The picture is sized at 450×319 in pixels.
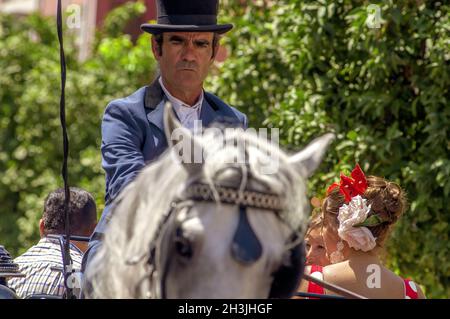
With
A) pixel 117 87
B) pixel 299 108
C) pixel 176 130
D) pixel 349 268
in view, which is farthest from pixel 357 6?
pixel 117 87

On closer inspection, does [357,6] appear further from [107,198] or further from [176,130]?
[176,130]

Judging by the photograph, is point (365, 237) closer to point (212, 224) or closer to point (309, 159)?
point (309, 159)

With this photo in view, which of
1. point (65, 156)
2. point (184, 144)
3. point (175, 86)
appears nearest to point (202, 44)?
point (175, 86)

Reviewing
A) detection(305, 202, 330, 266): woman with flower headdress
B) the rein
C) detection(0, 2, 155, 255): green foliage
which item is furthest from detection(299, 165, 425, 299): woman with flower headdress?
detection(0, 2, 155, 255): green foliage

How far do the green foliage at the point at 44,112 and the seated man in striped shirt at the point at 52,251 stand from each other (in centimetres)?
678

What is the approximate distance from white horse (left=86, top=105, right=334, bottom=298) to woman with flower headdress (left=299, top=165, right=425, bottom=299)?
2.04m

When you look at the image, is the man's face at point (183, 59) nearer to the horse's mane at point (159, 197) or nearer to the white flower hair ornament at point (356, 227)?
the white flower hair ornament at point (356, 227)

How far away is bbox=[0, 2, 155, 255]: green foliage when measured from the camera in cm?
1459

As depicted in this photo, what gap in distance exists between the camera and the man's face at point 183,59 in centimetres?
473

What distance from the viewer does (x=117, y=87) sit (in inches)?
588

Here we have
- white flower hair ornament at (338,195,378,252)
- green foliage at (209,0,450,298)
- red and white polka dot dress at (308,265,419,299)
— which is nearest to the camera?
red and white polka dot dress at (308,265,419,299)

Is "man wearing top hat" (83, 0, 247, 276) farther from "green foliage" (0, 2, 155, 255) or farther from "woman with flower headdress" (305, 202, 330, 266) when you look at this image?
"green foliage" (0, 2, 155, 255)

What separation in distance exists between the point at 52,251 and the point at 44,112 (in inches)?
344

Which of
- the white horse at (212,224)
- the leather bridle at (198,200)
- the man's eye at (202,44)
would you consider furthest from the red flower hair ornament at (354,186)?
the leather bridle at (198,200)
